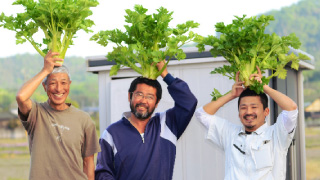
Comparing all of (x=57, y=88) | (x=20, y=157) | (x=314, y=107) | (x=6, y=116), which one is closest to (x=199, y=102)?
(x=57, y=88)

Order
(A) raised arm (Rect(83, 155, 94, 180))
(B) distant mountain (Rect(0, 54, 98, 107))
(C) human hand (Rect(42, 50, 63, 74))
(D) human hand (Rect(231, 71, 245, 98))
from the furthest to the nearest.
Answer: (B) distant mountain (Rect(0, 54, 98, 107)) < (D) human hand (Rect(231, 71, 245, 98)) < (A) raised arm (Rect(83, 155, 94, 180)) < (C) human hand (Rect(42, 50, 63, 74))

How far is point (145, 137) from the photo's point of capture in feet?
15.9

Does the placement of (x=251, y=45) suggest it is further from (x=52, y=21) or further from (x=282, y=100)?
(x=52, y=21)

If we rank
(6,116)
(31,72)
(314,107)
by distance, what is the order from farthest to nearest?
(31,72) → (314,107) → (6,116)

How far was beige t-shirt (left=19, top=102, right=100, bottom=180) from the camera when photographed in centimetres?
432

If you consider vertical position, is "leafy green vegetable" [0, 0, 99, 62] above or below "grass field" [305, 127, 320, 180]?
above

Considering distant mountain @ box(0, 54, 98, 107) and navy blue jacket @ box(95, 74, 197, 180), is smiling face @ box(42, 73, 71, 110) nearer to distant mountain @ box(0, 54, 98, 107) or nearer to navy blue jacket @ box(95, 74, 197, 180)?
navy blue jacket @ box(95, 74, 197, 180)

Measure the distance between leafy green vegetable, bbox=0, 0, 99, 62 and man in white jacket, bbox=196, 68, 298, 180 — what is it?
5.60ft

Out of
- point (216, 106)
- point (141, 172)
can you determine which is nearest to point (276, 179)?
point (216, 106)

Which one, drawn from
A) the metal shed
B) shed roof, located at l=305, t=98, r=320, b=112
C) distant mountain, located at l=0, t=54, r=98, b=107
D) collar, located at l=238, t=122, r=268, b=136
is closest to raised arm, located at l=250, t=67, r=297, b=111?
collar, located at l=238, t=122, r=268, b=136

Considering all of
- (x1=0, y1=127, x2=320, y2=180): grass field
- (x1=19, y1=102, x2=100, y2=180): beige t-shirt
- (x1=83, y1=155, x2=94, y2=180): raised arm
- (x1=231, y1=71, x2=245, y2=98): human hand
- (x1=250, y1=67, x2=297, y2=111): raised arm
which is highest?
(x1=231, y1=71, x2=245, y2=98): human hand

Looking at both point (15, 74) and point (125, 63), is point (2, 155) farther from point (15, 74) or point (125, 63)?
point (125, 63)

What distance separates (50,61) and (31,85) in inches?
11.6

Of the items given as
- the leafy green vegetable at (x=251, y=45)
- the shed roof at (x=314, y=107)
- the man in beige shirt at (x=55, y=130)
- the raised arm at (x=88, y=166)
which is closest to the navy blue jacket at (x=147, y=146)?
the raised arm at (x=88, y=166)
